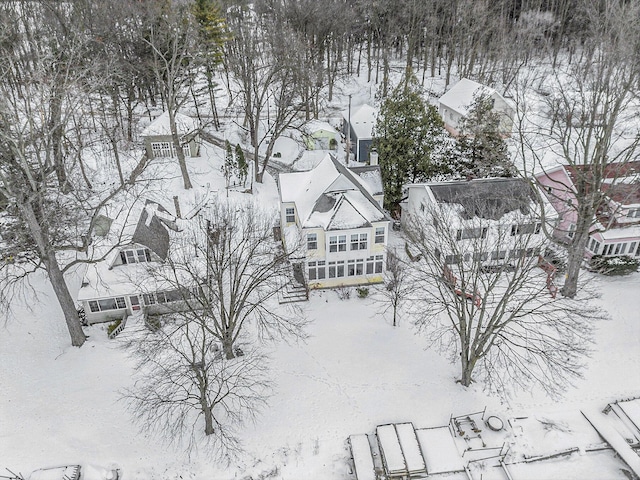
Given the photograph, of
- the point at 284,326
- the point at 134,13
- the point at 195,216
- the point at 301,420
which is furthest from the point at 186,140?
the point at 301,420

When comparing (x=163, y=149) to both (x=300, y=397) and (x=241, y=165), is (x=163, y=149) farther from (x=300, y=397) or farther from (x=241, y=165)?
(x=300, y=397)

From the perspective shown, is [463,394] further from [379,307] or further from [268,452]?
[268,452]

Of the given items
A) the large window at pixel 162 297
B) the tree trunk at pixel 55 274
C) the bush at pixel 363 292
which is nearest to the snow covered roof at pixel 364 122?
the bush at pixel 363 292

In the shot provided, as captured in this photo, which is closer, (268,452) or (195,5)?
(268,452)

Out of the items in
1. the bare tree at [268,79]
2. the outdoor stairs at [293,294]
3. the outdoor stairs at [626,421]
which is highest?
the bare tree at [268,79]

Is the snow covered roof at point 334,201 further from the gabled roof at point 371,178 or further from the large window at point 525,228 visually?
the large window at point 525,228

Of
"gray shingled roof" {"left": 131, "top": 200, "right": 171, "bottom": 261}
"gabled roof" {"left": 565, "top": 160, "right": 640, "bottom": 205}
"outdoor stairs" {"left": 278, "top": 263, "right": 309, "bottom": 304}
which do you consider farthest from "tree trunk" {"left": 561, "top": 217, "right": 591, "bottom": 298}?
"gray shingled roof" {"left": 131, "top": 200, "right": 171, "bottom": 261}

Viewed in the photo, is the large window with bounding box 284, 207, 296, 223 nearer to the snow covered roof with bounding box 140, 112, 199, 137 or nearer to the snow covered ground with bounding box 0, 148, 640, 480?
the snow covered ground with bounding box 0, 148, 640, 480
